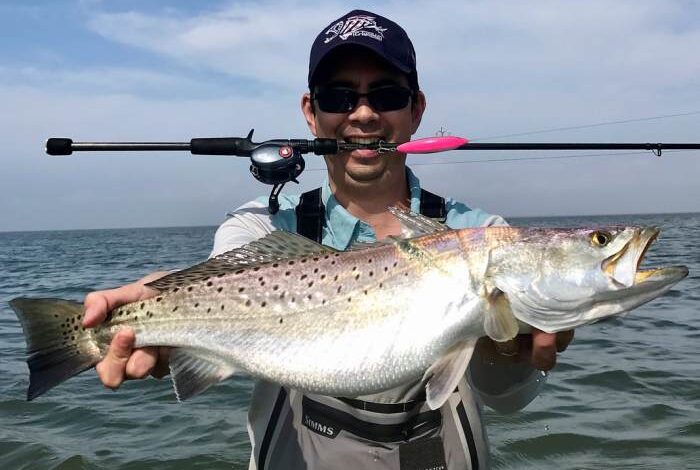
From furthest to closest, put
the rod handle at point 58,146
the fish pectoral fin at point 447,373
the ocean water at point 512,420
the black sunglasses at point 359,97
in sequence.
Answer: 1. the ocean water at point 512,420
2. the rod handle at point 58,146
3. the black sunglasses at point 359,97
4. the fish pectoral fin at point 447,373

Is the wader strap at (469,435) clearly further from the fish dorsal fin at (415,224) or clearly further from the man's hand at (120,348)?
the man's hand at (120,348)

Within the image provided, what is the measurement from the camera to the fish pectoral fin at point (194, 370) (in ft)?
10.4

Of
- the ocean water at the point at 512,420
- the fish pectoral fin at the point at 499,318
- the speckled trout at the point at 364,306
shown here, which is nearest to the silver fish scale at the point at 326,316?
the speckled trout at the point at 364,306

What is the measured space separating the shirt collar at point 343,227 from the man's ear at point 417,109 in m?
0.63

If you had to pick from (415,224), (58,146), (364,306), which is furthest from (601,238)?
(58,146)

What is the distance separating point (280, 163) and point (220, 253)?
877 mm

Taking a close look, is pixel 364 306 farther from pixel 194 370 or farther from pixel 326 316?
pixel 194 370

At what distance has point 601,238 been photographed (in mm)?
2826

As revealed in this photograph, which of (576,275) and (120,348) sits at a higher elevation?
(576,275)

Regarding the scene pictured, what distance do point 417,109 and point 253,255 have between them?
5.91 feet

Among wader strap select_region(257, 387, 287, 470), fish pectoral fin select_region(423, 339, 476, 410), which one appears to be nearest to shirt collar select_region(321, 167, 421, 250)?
wader strap select_region(257, 387, 287, 470)

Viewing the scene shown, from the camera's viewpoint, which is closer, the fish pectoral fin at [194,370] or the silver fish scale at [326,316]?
the silver fish scale at [326,316]

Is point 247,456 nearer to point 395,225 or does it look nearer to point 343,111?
point 395,225

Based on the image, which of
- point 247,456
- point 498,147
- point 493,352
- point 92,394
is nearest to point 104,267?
point 92,394
